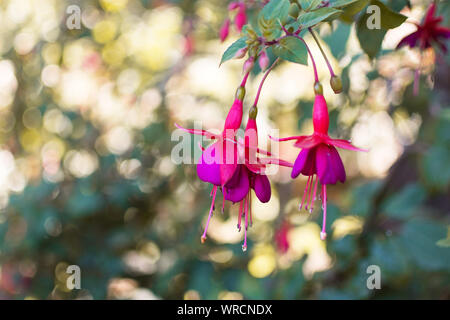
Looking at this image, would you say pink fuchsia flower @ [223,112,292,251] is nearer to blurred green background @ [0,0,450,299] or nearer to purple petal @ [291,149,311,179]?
purple petal @ [291,149,311,179]

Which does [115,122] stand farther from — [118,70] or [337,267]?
[337,267]

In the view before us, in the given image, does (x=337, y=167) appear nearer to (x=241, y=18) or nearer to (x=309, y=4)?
(x=309, y=4)

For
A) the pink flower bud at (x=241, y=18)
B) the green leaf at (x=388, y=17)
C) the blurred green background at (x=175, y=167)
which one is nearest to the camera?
the green leaf at (x=388, y=17)

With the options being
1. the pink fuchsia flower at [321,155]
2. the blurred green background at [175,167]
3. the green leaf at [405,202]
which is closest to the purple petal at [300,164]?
the pink fuchsia flower at [321,155]

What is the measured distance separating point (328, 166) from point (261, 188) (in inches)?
3.6

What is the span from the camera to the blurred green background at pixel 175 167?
135cm

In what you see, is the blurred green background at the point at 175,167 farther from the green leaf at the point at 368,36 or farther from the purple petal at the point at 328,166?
the purple petal at the point at 328,166

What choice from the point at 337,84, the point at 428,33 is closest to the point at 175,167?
the point at 428,33

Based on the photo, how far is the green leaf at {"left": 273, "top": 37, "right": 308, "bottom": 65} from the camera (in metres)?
0.61

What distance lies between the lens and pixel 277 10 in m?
0.62

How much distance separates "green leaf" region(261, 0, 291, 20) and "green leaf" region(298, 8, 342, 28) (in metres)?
0.02

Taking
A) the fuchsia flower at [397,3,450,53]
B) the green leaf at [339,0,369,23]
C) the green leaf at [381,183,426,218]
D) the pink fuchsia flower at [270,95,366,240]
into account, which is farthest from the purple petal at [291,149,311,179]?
the green leaf at [381,183,426,218]

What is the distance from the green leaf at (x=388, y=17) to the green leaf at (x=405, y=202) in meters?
0.89
